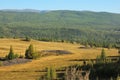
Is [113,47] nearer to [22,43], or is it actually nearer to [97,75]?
[22,43]

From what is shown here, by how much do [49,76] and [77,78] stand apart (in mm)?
26922

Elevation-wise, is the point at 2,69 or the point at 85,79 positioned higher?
the point at 85,79

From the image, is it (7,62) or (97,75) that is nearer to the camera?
(97,75)

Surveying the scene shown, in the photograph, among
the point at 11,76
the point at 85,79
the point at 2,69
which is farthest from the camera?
the point at 2,69

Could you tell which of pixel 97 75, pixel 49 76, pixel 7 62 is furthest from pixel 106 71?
pixel 7 62

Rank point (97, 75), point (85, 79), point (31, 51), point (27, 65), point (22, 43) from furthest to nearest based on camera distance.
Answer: point (22, 43), point (31, 51), point (27, 65), point (97, 75), point (85, 79)

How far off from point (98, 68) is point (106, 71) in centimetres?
267

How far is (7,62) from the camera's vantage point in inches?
3514

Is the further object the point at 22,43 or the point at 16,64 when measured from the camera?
the point at 22,43

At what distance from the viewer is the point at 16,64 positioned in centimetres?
8862

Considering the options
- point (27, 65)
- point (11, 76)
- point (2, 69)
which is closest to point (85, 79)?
point (11, 76)

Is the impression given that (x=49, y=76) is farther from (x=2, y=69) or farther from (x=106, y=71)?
(x=2, y=69)

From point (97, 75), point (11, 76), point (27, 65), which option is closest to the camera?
point (97, 75)

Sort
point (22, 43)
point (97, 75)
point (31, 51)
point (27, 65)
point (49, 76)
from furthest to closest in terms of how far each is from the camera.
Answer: point (22, 43)
point (31, 51)
point (27, 65)
point (97, 75)
point (49, 76)
